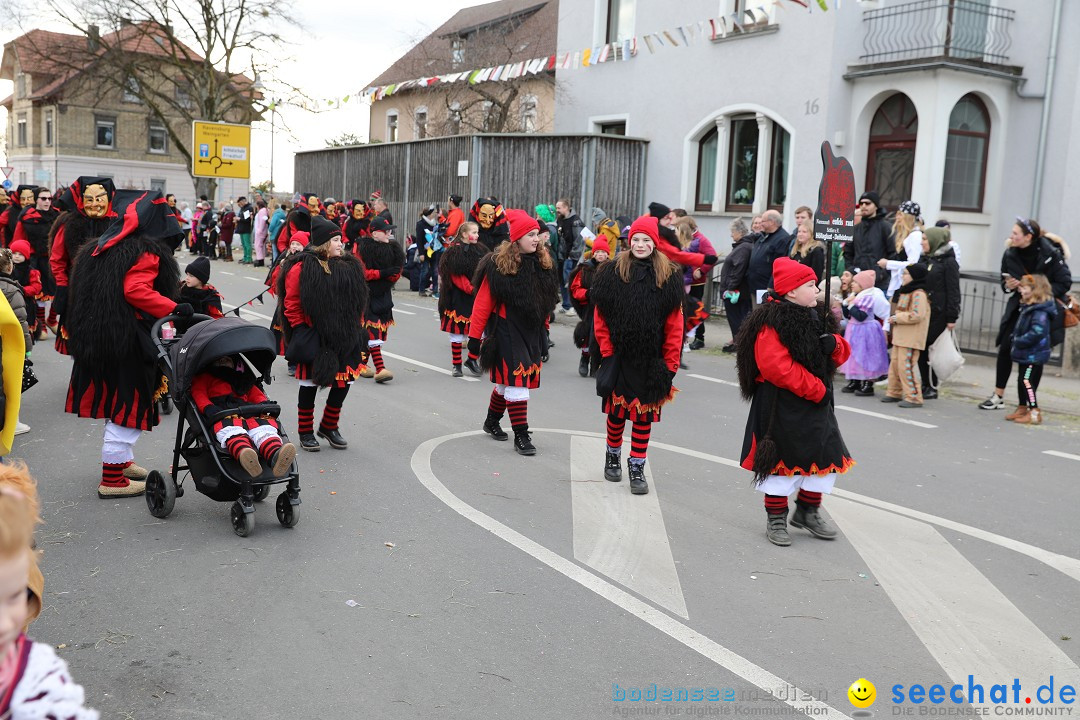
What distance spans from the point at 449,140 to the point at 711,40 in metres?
7.14

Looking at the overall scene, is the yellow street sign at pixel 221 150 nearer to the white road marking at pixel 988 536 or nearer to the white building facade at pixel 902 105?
the white building facade at pixel 902 105

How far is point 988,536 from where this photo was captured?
239 inches

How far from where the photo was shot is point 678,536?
587 cm

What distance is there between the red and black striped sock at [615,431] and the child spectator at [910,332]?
4.78 meters

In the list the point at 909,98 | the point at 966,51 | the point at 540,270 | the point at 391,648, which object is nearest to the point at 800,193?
the point at 909,98

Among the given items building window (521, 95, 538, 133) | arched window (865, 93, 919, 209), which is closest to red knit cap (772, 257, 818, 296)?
arched window (865, 93, 919, 209)

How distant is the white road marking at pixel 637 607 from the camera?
12.9 feet

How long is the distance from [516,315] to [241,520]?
9.77 ft

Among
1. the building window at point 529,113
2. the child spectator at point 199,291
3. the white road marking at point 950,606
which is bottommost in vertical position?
the white road marking at point 950,606

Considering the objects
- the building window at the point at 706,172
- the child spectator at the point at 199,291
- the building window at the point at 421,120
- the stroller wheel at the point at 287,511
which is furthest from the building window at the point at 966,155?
the building window at the point at 421,120

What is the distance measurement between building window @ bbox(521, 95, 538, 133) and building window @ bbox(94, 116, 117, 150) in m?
47.3

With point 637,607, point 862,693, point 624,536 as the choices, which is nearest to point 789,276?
point 624,536

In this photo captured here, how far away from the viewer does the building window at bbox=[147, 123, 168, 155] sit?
69.4 meters

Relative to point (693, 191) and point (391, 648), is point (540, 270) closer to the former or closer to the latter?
point (391, 648)
